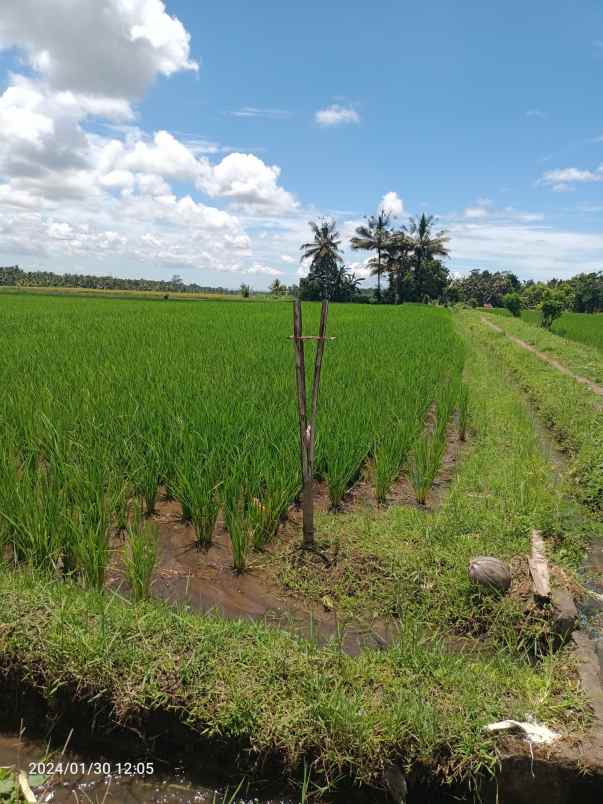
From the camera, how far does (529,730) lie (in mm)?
1555

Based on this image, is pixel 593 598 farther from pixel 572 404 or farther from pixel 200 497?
pixel 572 404

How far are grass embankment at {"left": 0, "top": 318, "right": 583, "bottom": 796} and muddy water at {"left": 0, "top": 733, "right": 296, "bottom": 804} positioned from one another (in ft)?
0.45

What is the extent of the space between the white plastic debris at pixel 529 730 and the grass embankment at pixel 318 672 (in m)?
0.04

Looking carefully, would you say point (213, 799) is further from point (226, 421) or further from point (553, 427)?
point (553, 427)

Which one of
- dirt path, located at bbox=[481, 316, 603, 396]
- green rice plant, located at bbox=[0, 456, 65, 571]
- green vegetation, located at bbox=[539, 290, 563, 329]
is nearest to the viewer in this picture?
green rice plant, located at bbox=[0, 456, 65, 571]

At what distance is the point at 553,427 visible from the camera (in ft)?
19.3

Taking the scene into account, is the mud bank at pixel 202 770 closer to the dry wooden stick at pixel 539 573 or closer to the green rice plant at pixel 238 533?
the dry wooden stick at pixel 539 573

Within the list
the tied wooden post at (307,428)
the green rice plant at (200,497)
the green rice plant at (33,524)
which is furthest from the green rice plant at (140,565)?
the tied wooden post at (307,428)

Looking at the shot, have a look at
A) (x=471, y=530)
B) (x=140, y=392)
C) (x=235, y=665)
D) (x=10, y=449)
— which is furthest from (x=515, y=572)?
(x=140, y=392)

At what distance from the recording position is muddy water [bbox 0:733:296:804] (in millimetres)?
1527

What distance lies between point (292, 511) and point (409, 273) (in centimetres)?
3902

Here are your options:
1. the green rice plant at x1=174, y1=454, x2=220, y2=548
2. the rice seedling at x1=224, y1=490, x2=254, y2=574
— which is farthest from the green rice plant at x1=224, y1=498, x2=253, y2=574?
the green rice plant at x1=174, y1=454, x2=220, y2=548

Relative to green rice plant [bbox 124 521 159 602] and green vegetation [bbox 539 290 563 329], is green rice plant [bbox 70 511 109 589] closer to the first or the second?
green rice plant [bbox 124 521 159 602]

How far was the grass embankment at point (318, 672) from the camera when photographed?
1.55 m
